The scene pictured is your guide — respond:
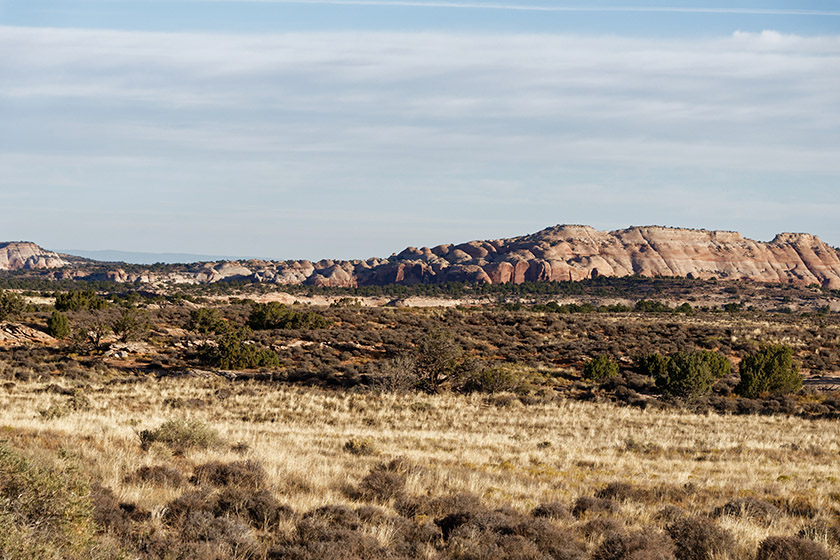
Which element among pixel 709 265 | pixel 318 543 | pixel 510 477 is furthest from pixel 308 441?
pixel 709 265

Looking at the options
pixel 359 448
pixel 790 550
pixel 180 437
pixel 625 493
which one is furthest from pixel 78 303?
pixel 790 550

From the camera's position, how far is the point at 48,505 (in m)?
5.91

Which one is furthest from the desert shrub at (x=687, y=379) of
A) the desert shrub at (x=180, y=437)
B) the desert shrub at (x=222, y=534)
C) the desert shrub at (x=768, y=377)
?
the desert shrub at (x=222, y=534)

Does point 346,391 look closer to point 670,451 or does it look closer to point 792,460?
point 670,451

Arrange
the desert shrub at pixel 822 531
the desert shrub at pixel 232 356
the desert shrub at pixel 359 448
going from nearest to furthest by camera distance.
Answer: the desert shrub at pixel 822 531, the desert shrub at pixel 359 448, the desert shrub at pixel 232 356

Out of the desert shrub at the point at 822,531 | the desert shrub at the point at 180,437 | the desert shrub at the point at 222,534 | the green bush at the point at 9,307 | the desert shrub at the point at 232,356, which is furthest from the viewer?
the green bush at the point at 9,307

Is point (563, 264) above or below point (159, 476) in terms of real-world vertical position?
above

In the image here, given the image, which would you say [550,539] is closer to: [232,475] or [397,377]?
[232,475]

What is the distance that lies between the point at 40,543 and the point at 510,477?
27.7ft

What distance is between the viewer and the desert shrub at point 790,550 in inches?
275

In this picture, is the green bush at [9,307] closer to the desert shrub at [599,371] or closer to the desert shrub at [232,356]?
the desert shrub at [232,356]

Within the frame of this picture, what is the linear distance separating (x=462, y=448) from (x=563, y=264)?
153 metres

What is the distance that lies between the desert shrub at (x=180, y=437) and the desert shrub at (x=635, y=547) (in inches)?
310

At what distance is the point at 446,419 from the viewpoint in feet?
69.7
